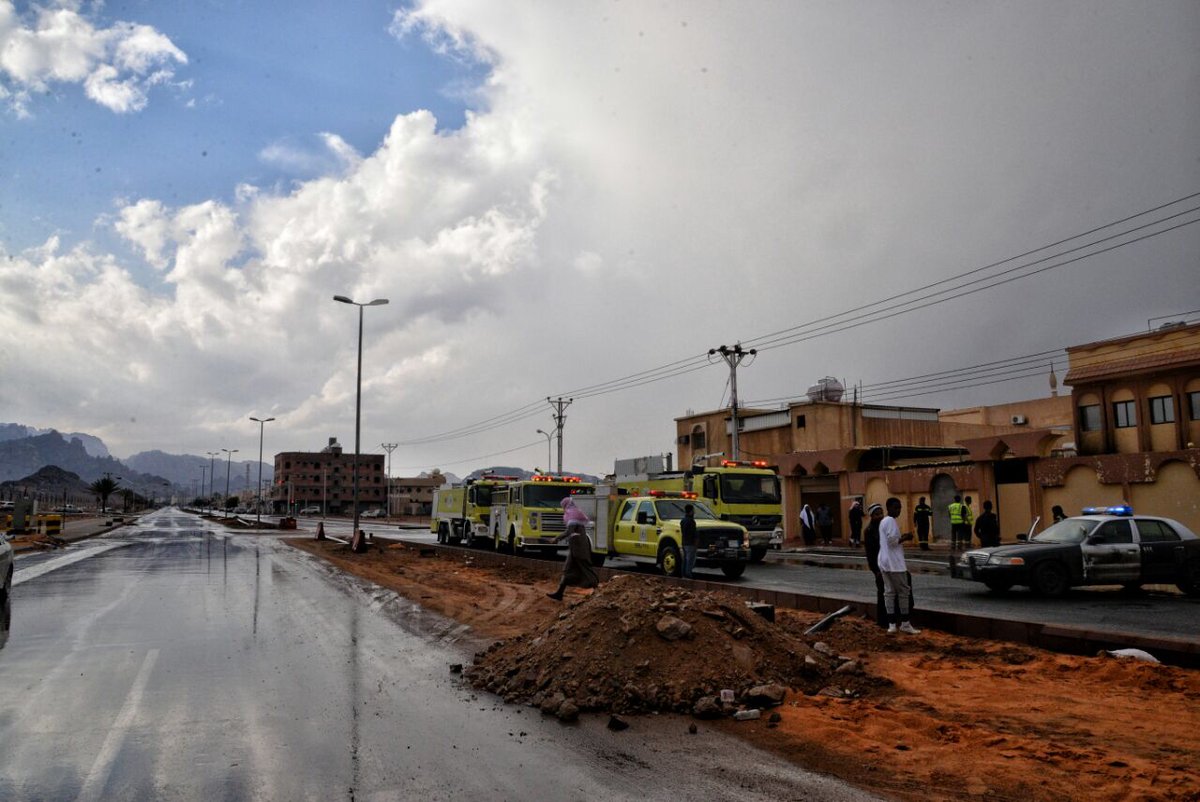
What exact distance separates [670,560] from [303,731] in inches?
531

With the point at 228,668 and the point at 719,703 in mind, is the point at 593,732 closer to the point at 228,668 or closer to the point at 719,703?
the point at 719,703

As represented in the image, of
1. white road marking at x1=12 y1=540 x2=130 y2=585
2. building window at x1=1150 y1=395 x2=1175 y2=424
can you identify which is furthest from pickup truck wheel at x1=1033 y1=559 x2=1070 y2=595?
white road marking at x1=12 y1=540 x2=130 y2=585

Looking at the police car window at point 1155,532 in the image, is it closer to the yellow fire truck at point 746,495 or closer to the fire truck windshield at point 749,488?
the yellow fire truck at point 746,495

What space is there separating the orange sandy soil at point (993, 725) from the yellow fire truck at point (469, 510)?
891 inches

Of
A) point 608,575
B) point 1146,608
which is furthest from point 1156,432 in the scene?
point 608,575

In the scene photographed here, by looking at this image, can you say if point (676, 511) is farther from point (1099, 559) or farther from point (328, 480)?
point (328, 480)

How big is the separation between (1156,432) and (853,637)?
2604cm

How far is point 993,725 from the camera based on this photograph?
6.72 metres

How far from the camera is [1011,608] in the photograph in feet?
43.9

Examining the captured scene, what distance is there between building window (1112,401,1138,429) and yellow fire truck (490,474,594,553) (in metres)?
21.3

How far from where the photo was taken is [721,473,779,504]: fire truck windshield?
24656mm

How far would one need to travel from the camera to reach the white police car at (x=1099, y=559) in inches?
583

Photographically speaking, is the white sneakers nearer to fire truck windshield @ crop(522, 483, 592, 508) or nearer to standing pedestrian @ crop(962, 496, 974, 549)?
fire truck windshield @ crop(522, 483, 592, 508)

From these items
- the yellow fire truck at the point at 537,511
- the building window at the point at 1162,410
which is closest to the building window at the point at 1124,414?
the building window at the point at 1162,410
